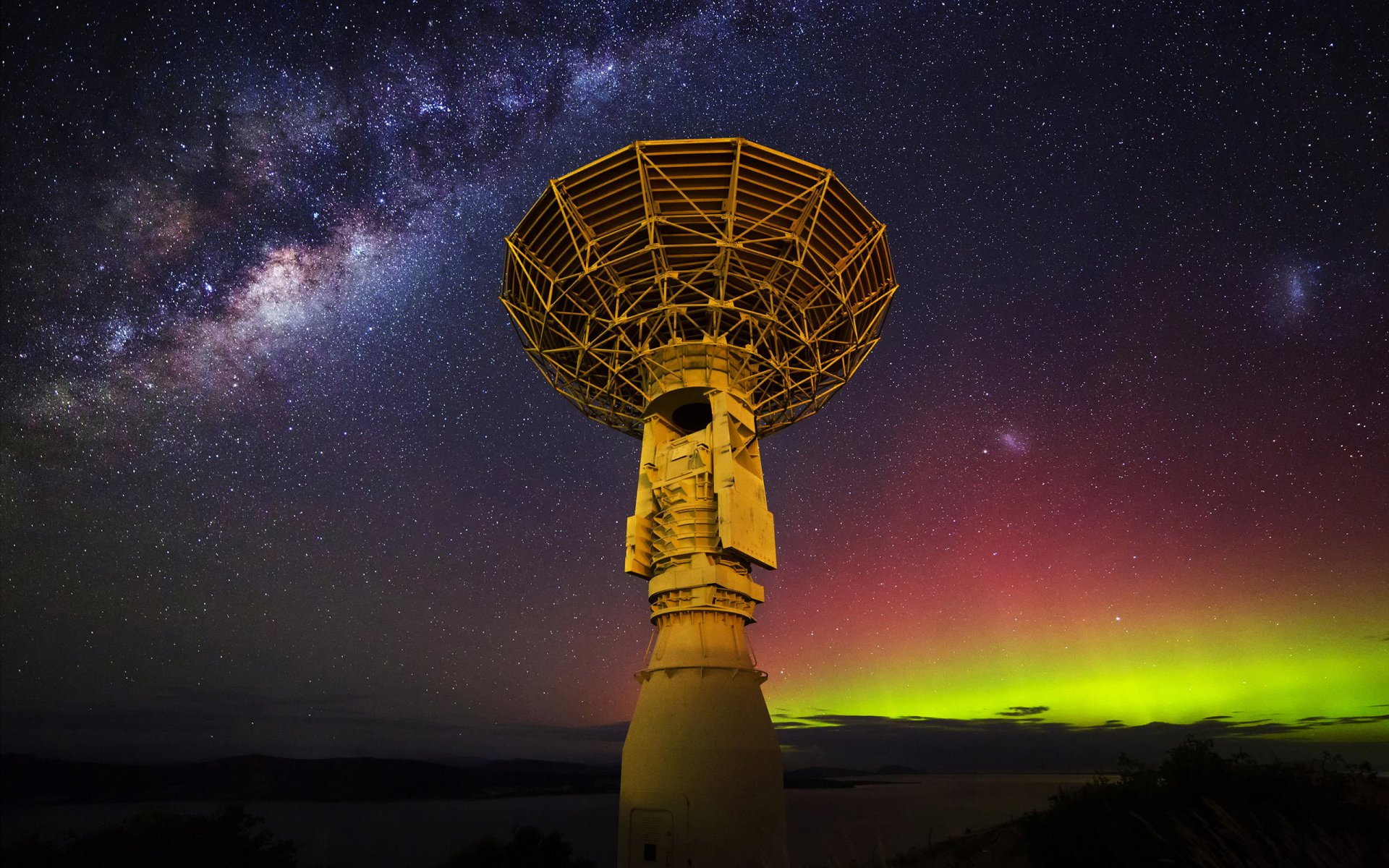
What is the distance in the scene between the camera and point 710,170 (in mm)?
18031

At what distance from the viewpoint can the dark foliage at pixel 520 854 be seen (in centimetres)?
1933

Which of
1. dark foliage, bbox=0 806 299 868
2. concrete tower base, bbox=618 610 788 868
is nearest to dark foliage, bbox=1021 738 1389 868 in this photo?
concrete tower base, bbox=618 610 788 868

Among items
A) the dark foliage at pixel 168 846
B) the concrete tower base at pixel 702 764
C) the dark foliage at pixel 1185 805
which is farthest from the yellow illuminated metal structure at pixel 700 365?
the dark foliage at pixel 168 846

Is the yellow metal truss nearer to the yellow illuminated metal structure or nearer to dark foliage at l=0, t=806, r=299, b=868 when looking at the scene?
the yellow illuminated metal structure

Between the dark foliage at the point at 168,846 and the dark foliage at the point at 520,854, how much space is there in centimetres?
584

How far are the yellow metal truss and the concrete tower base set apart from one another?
26.2ft

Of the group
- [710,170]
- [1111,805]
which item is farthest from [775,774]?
[710,170]

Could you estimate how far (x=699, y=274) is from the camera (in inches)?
728

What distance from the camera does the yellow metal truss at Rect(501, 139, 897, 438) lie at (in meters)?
18.1

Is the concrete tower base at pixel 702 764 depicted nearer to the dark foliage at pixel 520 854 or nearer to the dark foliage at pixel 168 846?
the dark foliage at pixel 520 854

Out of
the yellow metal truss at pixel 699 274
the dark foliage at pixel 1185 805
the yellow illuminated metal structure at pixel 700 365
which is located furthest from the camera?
the yellow metal truss at pixel 699 274

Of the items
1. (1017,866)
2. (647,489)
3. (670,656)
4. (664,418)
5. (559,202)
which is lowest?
(1017,866)

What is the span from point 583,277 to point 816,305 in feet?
23.2

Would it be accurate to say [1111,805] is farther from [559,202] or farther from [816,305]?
[559,202]
